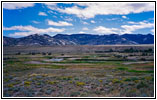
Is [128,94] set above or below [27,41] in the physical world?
below

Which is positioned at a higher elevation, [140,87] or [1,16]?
[1,16]

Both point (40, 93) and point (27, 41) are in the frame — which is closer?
point (40, 93)

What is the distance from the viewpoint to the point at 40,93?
1278cm

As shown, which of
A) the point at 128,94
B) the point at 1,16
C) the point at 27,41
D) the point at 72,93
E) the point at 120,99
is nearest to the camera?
the point at 120,99

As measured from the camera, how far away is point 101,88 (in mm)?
13922

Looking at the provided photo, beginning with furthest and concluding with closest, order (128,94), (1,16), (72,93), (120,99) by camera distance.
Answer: (1,16) → (72,93) → (128,94) → (120,99)

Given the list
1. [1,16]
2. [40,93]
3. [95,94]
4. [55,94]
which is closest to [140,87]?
[95,94]

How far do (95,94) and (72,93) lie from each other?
6.80 ft

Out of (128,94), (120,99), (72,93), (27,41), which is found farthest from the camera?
(27,41)

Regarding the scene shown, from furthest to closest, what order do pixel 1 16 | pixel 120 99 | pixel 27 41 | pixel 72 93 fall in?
pixel 27 41 < pixel 1 16 < pixel 72 93 < pixel 120 99

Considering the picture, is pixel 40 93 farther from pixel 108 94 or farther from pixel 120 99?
pixel 120 99

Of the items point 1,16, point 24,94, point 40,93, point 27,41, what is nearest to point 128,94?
point 40,93

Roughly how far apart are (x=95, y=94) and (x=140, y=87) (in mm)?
4652

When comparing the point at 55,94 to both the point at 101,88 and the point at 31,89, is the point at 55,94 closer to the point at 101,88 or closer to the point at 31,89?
the point at 31,89
